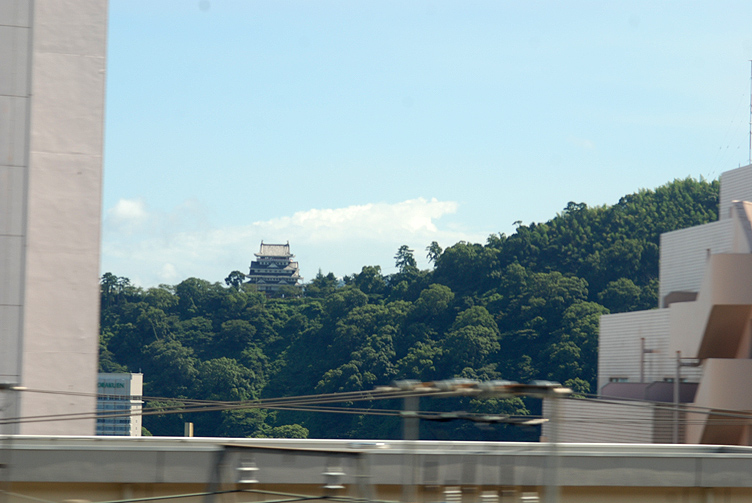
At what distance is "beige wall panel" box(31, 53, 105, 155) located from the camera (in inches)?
422

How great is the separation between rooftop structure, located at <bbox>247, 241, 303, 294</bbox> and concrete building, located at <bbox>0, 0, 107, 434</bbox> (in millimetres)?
147087

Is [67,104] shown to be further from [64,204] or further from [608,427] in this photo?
[608,427]

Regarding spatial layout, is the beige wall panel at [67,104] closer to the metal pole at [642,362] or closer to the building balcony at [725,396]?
the building balcony at [725,396]

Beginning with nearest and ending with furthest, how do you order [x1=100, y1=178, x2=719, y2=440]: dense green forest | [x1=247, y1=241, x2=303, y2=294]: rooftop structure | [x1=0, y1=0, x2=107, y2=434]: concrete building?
[x1=0, y1=0, x2=107, y2=434]: concrete building < [x1=100, y1=178, x2=719, y2=440]: dense green forest < [x1=247, y1=241, x2=303, y2=294]: rooftop structure

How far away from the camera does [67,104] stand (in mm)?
10852

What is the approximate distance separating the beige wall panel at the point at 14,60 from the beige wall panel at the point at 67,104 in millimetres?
161

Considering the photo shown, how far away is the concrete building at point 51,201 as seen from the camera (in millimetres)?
10430

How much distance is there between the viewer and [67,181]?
1076cm

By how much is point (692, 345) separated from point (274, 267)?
13740 centimetres

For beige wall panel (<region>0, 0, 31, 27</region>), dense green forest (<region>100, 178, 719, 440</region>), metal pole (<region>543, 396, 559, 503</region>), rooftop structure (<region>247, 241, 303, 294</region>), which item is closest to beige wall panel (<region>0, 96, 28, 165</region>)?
beige wall panel (<region>0, 0, 31, 27</region>)

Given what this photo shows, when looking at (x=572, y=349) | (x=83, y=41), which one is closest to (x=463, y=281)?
(x=572, y=349)

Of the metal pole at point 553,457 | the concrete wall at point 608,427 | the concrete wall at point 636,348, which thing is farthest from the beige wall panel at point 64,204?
the concrete wall at point 636,348

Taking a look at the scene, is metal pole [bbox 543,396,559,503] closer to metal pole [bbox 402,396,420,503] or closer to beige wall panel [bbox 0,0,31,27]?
metal pole [bbox 402,396,420,503]

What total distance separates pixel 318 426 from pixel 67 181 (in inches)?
3206
